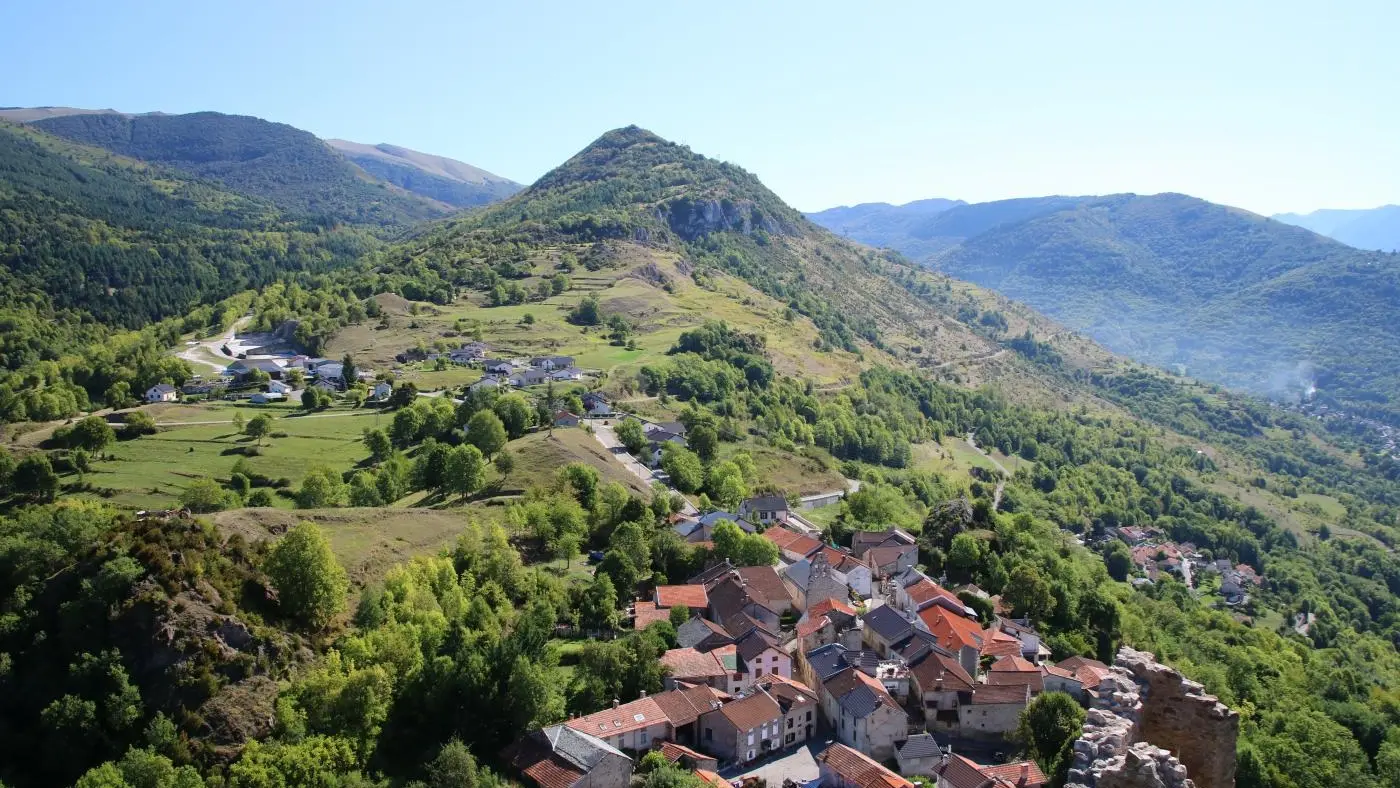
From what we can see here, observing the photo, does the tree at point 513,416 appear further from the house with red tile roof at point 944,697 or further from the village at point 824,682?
the house with red tile roof at point 944,697

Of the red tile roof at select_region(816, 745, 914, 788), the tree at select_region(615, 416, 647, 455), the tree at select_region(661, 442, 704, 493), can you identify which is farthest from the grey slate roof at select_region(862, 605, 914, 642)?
the tree at select_region(615, 416, 647, 455)

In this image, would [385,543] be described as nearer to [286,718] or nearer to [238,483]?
[286,718]

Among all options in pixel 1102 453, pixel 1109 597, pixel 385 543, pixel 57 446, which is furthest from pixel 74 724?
pixel 1102 453

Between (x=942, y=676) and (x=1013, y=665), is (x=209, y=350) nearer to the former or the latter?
(x=942, y=676)

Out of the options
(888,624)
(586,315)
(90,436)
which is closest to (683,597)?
A: (888,624)

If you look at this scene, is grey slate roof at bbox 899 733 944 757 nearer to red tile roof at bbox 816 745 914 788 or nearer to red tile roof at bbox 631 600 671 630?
red tile roof at bbox 816 745 914 788

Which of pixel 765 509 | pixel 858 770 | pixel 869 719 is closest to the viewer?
pixel 858 770
